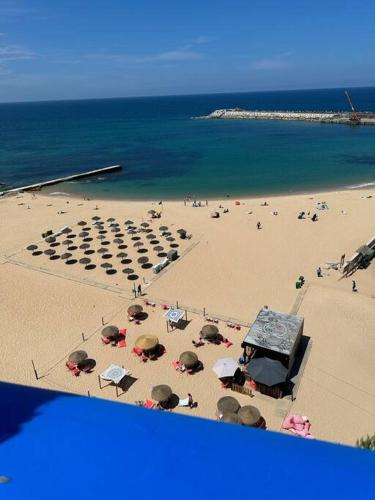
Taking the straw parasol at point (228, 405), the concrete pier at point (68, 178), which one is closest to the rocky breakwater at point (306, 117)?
the concrete pier at point (68, 178)

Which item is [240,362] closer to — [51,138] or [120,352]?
[120,352]

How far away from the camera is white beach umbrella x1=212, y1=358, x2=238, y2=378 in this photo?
17.5 m

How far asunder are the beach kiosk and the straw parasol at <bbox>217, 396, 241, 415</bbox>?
61.6 inches

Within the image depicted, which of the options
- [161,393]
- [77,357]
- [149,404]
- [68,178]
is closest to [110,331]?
[77,357]

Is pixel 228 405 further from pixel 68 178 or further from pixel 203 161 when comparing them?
pixel 203 161

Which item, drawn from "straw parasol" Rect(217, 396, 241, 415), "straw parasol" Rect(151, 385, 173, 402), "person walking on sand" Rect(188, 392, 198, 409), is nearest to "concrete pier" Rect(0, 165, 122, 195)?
"straw parasol" Rect(151, 385, 173, 402)

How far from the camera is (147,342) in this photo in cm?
1923

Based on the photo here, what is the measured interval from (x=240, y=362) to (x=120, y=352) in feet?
21.7

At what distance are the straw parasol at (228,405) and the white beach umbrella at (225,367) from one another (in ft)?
4.45

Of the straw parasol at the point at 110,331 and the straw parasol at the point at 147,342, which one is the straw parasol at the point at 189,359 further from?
the straw parasol at the point at 110,331

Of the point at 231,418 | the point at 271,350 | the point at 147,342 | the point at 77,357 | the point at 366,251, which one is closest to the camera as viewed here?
the point at 231,418

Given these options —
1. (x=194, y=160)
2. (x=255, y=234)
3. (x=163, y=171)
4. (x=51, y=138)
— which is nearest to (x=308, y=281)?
(x=255, y=234)

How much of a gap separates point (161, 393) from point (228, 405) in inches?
122

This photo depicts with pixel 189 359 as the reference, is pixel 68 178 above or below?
above
